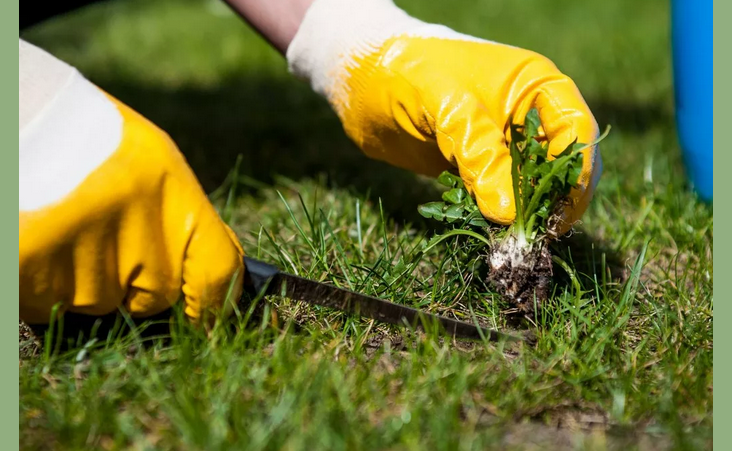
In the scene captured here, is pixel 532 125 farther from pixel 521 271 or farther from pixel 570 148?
pixel 521 271

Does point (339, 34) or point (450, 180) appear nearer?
point (450, 180)

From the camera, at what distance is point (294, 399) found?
1.13 metres

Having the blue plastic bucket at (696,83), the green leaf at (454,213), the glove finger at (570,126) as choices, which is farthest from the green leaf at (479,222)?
the blue plastic bucket at (696,83)

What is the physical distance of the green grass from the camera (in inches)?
43.4

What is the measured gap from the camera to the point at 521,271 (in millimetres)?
1378

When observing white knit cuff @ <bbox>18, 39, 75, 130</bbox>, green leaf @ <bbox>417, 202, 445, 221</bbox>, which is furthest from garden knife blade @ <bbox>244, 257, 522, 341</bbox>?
white knit cuff @ <bbox>18, 39, 75, 130</bbox>

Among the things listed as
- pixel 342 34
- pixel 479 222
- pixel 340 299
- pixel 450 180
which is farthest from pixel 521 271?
pixel 342 34

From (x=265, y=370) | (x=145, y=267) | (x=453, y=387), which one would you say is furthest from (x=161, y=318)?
(x=453, y=387)

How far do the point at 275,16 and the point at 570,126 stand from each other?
80 cm

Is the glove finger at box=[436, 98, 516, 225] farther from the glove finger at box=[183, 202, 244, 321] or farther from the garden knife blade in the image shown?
the glove finger at box=[183, 202, 244, 321]

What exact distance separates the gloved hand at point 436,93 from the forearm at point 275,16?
1.8 inches

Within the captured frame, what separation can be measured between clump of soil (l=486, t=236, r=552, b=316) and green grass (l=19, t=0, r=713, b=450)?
4 cm

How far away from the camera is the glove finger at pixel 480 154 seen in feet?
4.56

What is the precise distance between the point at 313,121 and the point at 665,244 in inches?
58.4
